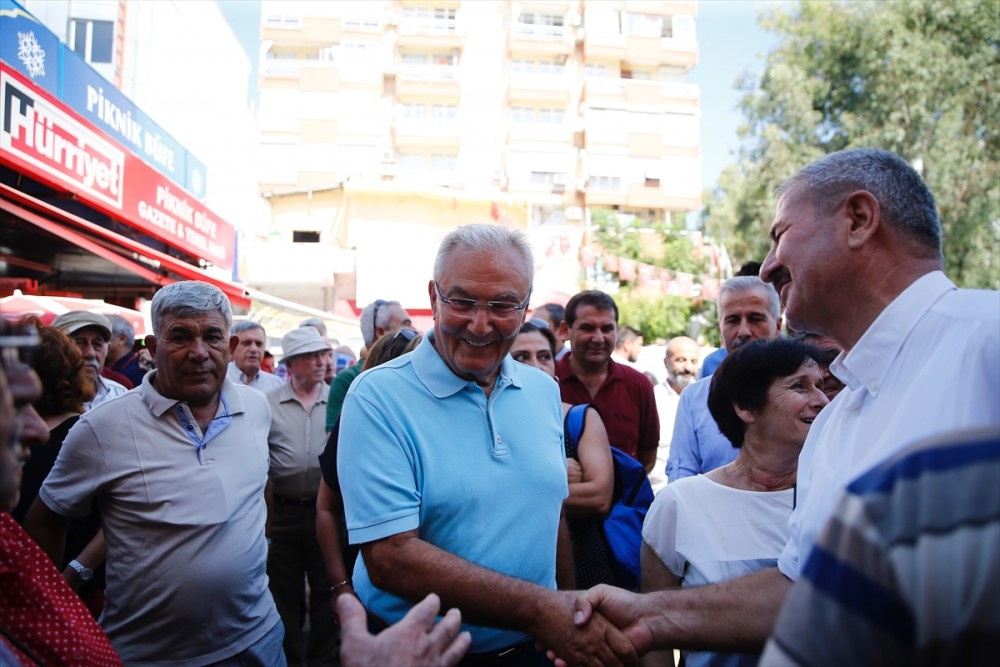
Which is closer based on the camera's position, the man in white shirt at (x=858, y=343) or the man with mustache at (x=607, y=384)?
the man in white shirt at (x=858, y=343)

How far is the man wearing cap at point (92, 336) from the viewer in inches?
184

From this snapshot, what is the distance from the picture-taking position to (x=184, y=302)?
3.03 m

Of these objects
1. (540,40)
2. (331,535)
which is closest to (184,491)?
(331,535)

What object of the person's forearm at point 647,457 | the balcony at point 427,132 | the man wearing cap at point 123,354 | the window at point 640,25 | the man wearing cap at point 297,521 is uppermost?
the window at point 640,25

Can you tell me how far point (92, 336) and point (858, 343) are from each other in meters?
4.72

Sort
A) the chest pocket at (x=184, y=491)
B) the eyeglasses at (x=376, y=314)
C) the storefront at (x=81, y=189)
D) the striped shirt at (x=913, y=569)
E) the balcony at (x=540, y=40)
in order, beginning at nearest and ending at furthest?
the striped shirt at (x=913, y=569) → the chest pocket at (x=184, y=491) → the eyeglasses at (x=376, y=314) → the storefront at (x=81, y=189) → the balcony at (x=540, y=40)

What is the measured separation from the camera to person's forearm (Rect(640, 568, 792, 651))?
6.16 feet

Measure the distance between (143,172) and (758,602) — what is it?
31.4 ft

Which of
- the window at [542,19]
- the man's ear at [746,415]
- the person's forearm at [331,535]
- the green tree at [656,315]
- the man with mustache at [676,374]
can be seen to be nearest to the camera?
the man's ear at [746,415]

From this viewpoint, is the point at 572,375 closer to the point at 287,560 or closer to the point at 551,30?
the point at 287,560

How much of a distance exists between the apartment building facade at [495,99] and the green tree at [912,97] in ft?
48.1

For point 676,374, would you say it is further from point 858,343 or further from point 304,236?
point 304,236

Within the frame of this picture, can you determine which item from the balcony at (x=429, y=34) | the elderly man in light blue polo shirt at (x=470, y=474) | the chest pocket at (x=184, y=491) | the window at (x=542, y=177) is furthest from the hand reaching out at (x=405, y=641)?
the balcony at (x=429, y=34)

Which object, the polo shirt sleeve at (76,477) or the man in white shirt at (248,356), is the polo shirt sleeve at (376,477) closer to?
the polo shirt sleeve at (76,477)
